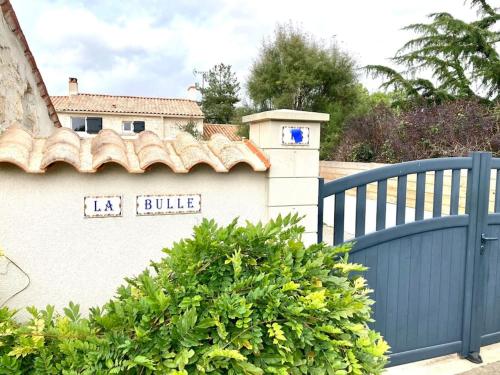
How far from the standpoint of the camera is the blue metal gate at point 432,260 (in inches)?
120

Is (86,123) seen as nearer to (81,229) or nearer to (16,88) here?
(16,88)

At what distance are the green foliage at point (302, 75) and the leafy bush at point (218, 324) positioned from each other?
46.6 feet

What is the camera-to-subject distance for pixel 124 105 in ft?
74.3

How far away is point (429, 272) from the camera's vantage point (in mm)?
3250

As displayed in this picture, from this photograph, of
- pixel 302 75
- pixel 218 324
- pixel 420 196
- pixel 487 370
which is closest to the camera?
Answer: pixel 218 324

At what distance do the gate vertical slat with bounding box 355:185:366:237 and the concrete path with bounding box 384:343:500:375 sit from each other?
1.27 m

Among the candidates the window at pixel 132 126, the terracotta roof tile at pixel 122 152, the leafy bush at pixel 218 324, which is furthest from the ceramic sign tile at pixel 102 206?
the window at pixel 132 126

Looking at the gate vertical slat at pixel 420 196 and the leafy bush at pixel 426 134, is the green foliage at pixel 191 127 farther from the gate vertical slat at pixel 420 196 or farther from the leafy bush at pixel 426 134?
the gate vertical slat at pixel 420 196

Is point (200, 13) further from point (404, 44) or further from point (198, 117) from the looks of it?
point (198, 117)

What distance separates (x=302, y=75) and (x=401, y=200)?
13.2 metres

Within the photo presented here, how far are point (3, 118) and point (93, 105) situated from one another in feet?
67.8

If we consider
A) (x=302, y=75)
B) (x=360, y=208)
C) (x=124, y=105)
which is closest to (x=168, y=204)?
(x=360, y=208)

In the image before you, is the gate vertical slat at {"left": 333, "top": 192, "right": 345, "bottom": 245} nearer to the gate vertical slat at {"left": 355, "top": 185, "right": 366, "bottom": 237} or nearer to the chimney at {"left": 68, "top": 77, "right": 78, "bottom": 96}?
the gate vertical slat at {"left": 355, "top": 185, "right": 366, "bottom": 237}

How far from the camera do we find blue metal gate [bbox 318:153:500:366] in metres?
3.04
